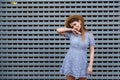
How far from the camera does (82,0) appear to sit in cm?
750

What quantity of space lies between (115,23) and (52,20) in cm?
A: 127

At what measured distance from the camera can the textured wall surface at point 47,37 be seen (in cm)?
750

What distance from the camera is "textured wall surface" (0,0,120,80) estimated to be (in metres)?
7.50

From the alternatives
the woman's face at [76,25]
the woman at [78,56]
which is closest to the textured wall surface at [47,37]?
the woman's face at [76,25]

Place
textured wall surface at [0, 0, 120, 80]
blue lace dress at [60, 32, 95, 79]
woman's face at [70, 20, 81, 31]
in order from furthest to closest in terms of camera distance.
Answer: textured wall surface at [0, 0, 120, 80]
woman's face at [70, 20, 81, 31]
blue lace dress at [60, 32, 95, 79]

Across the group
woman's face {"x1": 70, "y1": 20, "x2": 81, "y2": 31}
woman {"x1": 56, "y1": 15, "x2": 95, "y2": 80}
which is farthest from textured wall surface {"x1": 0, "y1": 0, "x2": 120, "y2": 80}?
woman {"x1": 56, "y1": 15, "x2": 95, "y2": 80}

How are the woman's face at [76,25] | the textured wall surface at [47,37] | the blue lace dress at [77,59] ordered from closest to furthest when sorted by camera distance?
the blue lace dress at [77,59] < the woman's face at [76,25] < the textured wall surface at [47,37]

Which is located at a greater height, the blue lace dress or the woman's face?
the woman's face

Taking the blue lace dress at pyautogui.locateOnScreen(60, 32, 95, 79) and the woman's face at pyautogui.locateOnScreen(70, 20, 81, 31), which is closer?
the blue lace dress at pyautogui.locateOnScreen(60, 32, 95, 79)

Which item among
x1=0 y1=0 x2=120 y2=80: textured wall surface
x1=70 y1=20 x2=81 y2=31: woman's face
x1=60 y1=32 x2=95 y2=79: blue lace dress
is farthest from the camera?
x1=0 y1=0 x2=120 y2=80: textured wall surface

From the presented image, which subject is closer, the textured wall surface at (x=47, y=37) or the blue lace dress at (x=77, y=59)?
the blue lace dress at (x=77, y=59)

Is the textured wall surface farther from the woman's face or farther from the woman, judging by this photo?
the woman

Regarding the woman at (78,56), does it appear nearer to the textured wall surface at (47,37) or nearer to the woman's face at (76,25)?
the woman's face at (76,25)

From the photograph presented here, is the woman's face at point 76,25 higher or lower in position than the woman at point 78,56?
→ higher
